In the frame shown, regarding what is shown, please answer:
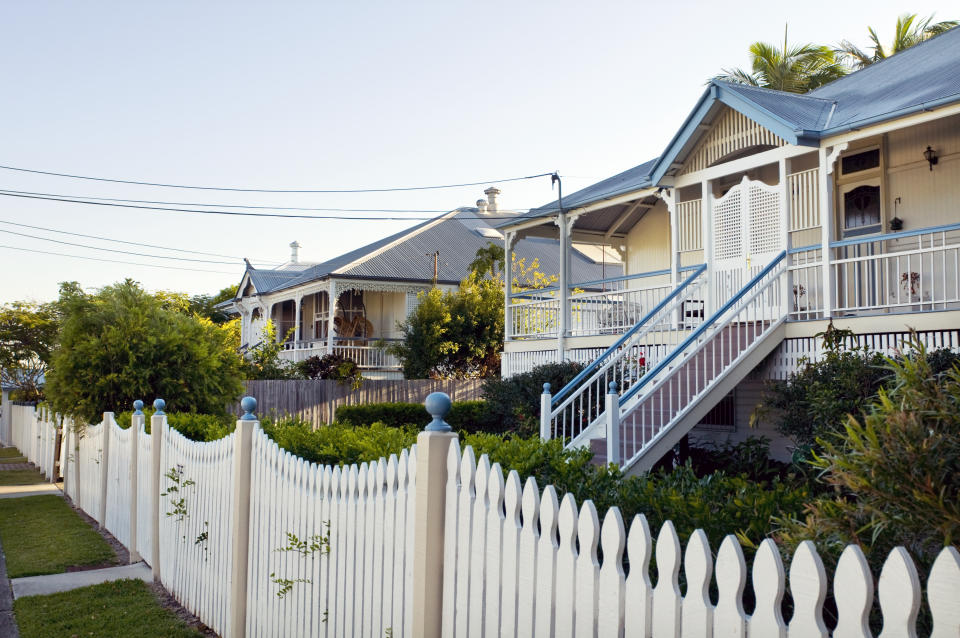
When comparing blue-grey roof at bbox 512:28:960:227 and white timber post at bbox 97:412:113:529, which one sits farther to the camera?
blue-grey roof at bbox 512:28:960:227

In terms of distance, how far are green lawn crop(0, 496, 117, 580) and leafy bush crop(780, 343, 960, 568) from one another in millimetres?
7766

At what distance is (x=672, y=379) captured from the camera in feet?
38.1

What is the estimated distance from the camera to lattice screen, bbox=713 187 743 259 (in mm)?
13625

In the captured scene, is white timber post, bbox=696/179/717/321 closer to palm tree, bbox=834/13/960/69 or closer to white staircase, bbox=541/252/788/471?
white staircase, bbox=541/252/788/471

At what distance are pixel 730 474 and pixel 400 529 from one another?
858cm

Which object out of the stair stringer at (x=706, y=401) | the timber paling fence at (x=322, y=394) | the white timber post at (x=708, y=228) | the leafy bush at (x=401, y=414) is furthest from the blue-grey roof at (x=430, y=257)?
the stair stringer at (x=706, y=401)

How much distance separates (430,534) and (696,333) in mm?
8448

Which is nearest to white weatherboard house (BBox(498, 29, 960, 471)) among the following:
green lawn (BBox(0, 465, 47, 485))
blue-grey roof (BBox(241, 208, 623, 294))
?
green lawn (BBox(0, 465, 47, 485))

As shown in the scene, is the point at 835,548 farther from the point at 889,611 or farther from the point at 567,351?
the point at 567,351

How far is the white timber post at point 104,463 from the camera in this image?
34.3ft

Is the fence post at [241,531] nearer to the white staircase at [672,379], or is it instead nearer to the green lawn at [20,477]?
the white staircase at [672,379]

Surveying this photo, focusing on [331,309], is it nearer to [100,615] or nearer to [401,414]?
[401,414]

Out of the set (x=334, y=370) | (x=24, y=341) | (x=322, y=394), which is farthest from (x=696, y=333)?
(x=24, y=341)

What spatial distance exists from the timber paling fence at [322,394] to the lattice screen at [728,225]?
9.18 m
